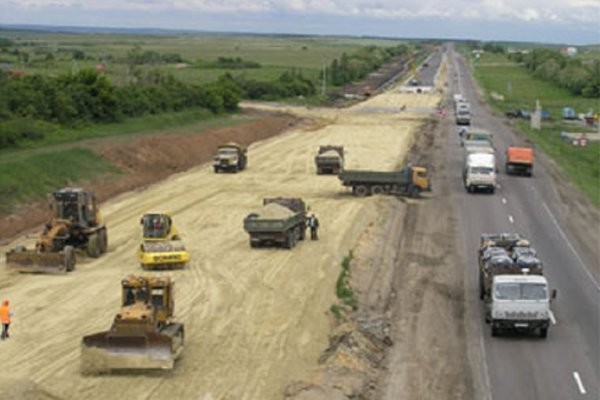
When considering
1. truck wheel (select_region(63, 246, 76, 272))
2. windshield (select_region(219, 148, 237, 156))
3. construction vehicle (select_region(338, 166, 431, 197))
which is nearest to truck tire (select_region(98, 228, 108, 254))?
truck wheel (select_region(63, 246, 76, 272))

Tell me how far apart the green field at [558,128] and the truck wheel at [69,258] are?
117 ft

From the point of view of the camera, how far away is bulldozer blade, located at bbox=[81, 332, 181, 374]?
87.5ft

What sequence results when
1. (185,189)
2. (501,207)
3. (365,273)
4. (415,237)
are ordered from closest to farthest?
1. (365,273)
2. (415,237)
3. (501,207)
4. (185,189)

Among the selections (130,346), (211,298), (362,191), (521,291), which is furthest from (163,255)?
(362,191)

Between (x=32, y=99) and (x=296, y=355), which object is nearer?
(x=296, y=355)

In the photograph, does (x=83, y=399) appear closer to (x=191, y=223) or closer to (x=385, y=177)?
(x=191, y=223)

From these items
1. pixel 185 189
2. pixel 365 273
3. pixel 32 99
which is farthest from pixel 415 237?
pixel 32 99

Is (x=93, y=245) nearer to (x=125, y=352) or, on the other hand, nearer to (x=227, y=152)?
(x=125, y=352)

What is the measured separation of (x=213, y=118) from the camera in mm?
108250

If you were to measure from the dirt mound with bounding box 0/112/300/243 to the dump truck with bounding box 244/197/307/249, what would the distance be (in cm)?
1272

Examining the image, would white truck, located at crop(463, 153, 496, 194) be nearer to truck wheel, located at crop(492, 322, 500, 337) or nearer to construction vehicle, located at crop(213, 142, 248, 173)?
construction vehicle, located at crop(213, 142, 248, 173)

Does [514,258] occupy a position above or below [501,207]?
above

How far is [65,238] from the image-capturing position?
41188mm

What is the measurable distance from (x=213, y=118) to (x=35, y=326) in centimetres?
7726
